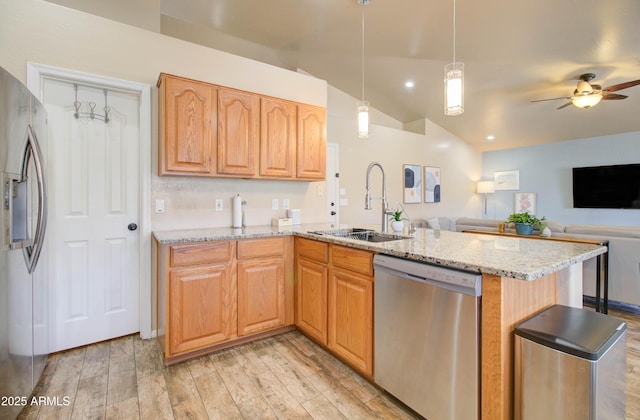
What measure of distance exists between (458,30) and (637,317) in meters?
3.45

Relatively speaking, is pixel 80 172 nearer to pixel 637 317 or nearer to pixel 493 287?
pixel 493 287

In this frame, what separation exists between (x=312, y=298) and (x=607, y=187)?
21.5 feet

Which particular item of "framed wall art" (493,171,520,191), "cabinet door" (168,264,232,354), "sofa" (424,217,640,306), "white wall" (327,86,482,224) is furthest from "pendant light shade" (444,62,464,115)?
"framed wall art" (493,171,520,191)

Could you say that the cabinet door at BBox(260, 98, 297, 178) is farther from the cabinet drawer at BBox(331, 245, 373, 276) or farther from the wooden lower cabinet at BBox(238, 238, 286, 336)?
the cabinet drawer at BBox(331, 245, 373, 276)

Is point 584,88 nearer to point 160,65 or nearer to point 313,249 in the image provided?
point 313,249

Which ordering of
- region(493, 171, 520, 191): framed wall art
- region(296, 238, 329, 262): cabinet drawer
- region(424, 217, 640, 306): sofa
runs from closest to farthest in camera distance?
1. region(296, 238, 329, 262): cabinet drawer
2. region(424, 217, 640, 306): sofa
3. region(493, 171, 520, 191): framed wall art

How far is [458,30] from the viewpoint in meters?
3.38

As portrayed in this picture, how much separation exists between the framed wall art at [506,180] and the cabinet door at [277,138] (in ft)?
20.3

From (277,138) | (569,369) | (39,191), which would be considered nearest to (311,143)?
(277,138)

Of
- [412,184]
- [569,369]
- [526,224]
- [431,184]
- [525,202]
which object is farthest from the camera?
[525,202]

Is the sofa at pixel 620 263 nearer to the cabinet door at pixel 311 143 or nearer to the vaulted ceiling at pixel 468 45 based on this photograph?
the vaulted ceiling at pixel 468 45

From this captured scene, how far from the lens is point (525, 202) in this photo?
6809 millimetres

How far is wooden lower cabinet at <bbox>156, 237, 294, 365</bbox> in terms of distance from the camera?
2119mm

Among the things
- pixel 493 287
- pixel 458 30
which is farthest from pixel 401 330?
pixel 458 30
